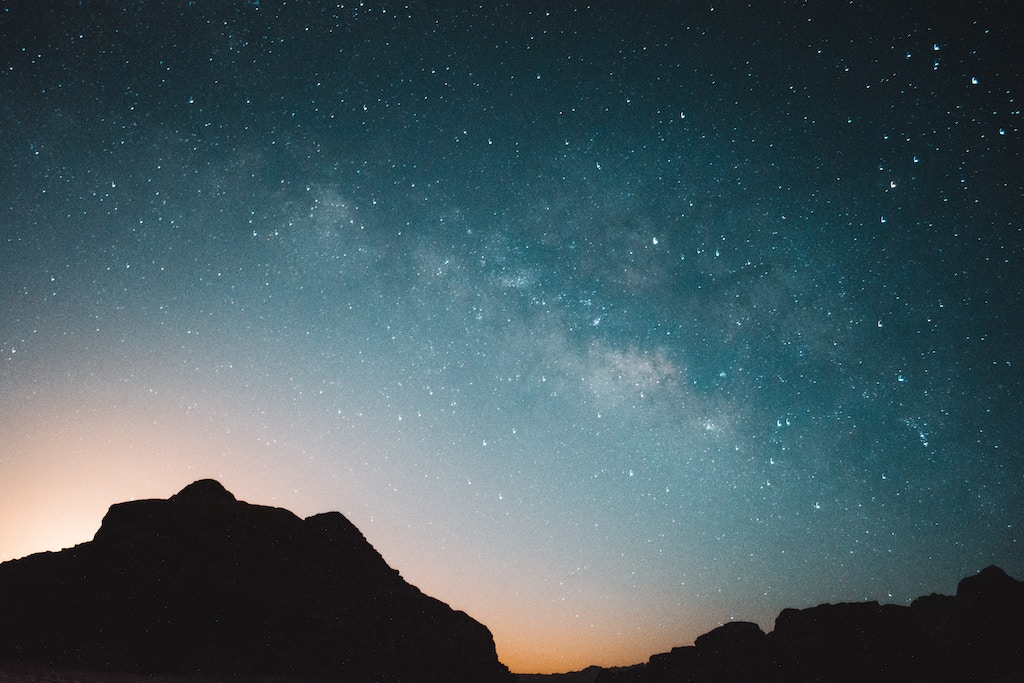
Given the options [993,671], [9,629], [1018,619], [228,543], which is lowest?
[993,671]

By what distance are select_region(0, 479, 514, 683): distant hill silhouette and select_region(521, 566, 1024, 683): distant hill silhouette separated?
4020cm

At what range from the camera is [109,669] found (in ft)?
102

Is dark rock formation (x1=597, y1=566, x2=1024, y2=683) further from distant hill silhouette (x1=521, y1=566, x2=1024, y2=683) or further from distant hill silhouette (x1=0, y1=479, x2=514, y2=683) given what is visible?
distant hill silhouette (x1=0, y1=479, x2=514, y2=683)

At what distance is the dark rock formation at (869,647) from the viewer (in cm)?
5778

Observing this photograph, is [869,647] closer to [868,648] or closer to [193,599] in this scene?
[868,648]

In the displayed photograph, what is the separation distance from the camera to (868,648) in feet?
197

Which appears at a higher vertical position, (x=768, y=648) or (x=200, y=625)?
(x=200, y=625)

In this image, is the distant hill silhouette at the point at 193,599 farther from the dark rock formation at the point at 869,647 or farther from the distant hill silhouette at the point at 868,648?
the distant hill silhouette at the point at 868,648

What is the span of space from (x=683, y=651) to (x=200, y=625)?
209ft

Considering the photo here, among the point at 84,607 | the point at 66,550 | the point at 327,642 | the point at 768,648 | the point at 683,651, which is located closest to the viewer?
the point at 84,607

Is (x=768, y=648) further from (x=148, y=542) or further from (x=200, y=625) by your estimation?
(x=148, y=542)

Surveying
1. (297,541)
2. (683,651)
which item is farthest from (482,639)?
(297,541)

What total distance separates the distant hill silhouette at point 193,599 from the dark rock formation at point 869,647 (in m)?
39.9

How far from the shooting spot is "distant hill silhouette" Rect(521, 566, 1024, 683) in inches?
2272
